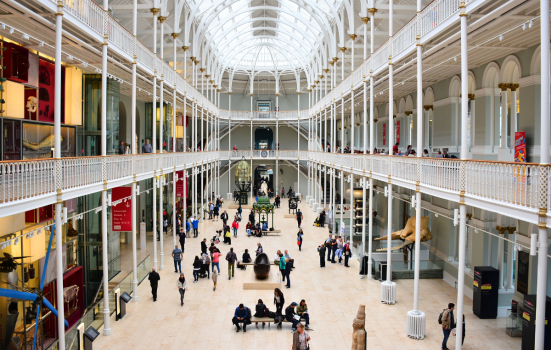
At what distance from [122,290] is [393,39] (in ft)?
41.9

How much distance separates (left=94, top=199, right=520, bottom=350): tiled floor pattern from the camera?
12.1m

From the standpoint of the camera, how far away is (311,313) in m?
14.4

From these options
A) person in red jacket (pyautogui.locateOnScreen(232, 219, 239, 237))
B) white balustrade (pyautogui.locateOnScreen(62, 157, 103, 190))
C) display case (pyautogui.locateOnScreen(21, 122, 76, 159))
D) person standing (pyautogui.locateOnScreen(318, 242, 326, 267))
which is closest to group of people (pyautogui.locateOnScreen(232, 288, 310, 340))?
white balustrade (pyautogui.locateOnScreen(62, 157, 103, 190))

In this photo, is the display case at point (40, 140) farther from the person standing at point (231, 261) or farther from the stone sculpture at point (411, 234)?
the stone sculpture at point (411, 234)

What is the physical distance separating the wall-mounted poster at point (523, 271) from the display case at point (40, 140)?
15.8 meters

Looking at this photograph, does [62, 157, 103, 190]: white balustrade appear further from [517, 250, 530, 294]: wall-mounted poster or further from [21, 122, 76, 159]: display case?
[517, 250, 530, 294]: wall-mounted poster

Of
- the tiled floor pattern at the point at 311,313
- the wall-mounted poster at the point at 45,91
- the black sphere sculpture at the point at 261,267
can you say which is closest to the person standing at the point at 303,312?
the tiled floor pattern at the point at 311,313

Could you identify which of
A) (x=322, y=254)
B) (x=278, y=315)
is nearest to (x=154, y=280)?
(x=278, y=315)

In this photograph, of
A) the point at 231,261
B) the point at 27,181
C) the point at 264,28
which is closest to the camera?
the point at 27,181

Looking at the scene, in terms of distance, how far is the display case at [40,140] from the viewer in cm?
1342

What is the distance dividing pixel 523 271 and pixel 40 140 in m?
16.1

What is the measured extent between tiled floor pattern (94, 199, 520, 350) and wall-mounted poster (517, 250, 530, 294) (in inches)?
47.5

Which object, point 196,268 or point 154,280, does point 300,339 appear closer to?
point 154,280

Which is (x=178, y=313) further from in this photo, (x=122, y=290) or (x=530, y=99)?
(x=530, y=99)
